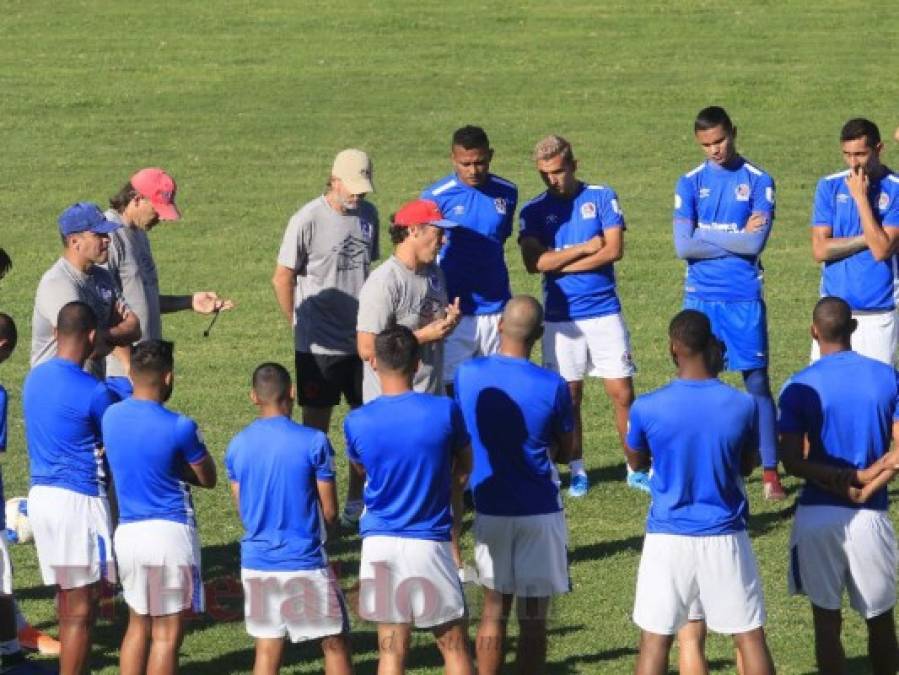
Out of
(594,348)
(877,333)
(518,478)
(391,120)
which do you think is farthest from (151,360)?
(391,120)

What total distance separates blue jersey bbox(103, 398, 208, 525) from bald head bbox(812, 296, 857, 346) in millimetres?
3216

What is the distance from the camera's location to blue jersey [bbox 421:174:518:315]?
12.8 meters

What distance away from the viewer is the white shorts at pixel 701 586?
8.66 metres

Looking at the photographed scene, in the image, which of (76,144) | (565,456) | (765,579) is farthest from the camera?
(76,144)

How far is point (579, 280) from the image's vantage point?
13.2 m

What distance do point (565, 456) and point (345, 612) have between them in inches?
57.6

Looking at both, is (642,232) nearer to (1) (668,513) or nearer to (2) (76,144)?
(2) (76,144)

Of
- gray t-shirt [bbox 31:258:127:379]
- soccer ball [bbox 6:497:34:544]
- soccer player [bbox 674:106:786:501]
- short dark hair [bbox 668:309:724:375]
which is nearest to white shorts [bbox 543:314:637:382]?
soccer player [bbox 674:106:786:501]

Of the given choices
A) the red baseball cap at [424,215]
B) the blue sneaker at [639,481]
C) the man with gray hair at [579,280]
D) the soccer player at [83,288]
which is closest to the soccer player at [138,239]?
the soccer player at [83,288]

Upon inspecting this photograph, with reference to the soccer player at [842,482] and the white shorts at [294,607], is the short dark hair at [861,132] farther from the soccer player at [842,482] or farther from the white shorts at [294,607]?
the white shorts at [294,607]

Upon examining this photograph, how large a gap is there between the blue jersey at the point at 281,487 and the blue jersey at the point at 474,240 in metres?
4.18

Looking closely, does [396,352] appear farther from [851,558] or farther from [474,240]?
[474,240]

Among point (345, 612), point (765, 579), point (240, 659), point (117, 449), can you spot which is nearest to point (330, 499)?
point (345, 612)

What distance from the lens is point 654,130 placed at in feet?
92.7
